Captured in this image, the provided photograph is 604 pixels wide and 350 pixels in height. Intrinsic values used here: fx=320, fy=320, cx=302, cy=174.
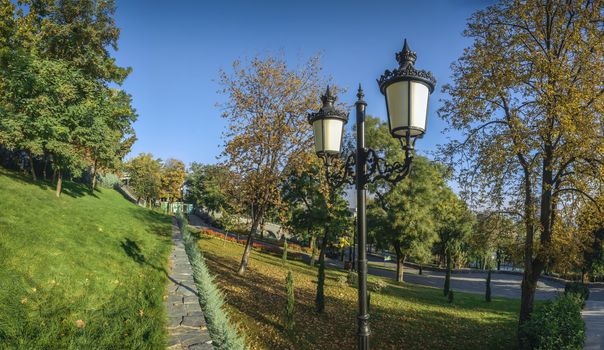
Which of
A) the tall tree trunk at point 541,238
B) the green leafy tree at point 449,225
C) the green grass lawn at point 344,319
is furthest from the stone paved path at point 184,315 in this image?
the green leafy tree at point 449,225

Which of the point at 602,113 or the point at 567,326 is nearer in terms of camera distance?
the point at 567,326

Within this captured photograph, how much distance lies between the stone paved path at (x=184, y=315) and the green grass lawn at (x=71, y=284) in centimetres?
24

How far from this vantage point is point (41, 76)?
584 inches

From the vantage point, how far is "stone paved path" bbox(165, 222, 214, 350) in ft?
17.0

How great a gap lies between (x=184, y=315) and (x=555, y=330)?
26.0 ft

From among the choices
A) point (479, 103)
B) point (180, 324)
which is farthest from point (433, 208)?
point (180, 324)

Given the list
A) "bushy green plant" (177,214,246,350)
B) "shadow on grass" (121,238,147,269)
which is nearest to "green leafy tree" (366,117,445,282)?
"shadow on grass" (121,238,147,269)

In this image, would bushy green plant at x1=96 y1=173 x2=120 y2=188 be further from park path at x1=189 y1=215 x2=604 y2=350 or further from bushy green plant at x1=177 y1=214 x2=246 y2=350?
bushy green plant at x1=177 y1=214 x2=246 y2=350

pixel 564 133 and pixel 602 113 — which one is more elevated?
pixel 602 113

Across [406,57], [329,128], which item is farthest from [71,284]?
[406,57]

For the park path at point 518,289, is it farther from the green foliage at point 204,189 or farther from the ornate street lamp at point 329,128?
the green foliage at point 204,189

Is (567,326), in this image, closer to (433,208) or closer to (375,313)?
(375,313)

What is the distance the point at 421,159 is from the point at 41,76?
79.4 feet

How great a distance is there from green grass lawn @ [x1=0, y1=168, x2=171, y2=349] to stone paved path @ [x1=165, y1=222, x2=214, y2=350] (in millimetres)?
244
